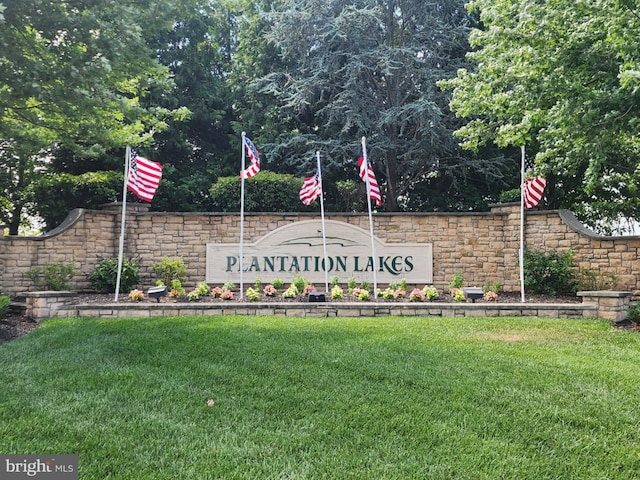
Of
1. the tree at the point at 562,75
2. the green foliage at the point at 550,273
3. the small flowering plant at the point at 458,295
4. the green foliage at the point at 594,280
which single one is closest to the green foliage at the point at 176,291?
the small flowering plant at the point at 458,295

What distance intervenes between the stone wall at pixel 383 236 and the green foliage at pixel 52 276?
335 millimetres

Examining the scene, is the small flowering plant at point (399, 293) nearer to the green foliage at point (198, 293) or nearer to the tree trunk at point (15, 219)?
the green foliage at point (198, 293)

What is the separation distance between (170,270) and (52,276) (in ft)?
7.32

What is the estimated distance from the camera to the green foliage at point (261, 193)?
1125 centimetres

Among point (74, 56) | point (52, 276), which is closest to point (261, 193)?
point (52, 276)

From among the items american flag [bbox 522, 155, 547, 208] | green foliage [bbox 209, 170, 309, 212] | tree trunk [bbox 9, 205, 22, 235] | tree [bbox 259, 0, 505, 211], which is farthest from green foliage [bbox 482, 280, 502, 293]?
tree trunk [bbox 9, 205, 22, 235]

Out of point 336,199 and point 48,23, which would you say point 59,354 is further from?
point 336,199

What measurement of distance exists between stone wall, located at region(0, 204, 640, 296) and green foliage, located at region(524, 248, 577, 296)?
347mm

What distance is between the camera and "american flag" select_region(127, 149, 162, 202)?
30.0 feet

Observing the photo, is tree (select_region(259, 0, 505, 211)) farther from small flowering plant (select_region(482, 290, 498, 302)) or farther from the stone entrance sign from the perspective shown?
small flowering plant (select_region(482, 290, 498, 302))

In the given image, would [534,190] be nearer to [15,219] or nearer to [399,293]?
[399,293]

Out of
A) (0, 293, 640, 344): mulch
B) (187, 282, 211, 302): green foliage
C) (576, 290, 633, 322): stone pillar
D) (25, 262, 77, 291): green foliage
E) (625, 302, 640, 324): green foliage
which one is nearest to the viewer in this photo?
(0, 293, 640, 344): mulch

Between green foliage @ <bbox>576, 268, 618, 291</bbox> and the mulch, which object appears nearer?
the mulch

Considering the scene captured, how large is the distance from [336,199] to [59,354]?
10058 mm
